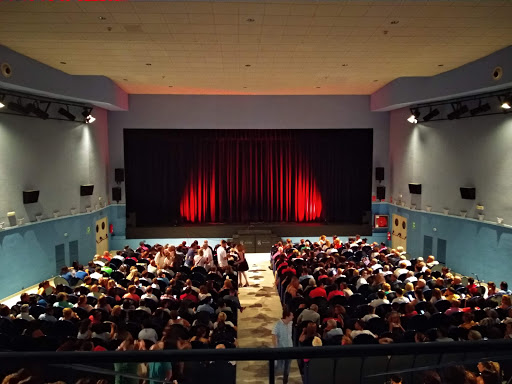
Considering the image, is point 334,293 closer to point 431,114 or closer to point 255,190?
point 431,114

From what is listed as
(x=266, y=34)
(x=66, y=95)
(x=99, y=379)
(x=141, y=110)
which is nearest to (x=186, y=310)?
(x=99, y=379)

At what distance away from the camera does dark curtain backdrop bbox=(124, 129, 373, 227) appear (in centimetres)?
2197

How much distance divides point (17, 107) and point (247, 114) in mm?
10410

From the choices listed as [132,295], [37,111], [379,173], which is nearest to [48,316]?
[132,295]

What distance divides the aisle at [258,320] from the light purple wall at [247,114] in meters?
7.44

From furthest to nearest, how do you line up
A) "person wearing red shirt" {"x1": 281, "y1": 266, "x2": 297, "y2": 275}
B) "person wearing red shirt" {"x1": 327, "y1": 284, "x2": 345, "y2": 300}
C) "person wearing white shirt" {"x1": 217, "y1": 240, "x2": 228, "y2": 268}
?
"person wearing white shirt" {"x1": 217, "y1": 240, "x2": 228, "y2": 268} < "person wearing red shirt" {"x1": 281, "y1": 266, "x2": 297, "y2": 275} < "person wearing red shirt" {"x1": 327, "y1": 284, "x2": 345, "y2": 300}

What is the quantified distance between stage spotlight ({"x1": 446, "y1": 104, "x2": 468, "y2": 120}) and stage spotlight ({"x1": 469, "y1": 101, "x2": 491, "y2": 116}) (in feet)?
1.14

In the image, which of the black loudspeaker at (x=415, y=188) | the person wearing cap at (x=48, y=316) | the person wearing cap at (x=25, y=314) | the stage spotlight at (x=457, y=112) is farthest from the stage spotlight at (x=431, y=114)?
the person wearing cap at (x=25, y=314)

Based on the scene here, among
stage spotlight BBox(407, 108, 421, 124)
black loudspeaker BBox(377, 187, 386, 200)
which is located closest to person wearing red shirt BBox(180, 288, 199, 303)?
stage spotlight BBox(407, 108, 421, 124)

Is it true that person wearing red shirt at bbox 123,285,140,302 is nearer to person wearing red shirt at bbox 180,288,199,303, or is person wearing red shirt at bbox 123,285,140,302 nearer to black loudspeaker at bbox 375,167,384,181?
person wearing red shirt at bbox 180,288,199,303

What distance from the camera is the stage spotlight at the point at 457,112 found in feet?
50.0

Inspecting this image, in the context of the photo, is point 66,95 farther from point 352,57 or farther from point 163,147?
point 352,57

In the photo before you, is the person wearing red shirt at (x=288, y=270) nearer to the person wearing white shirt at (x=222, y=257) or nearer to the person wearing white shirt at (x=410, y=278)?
the person wearing white shirt at (x=222, y=257)

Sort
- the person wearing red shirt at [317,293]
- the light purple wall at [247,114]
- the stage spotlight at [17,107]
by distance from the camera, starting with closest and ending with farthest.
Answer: the person wearing red shirt at [317,293] → the stage spotlight at [17,107] → the light purple wall at [247,114]
